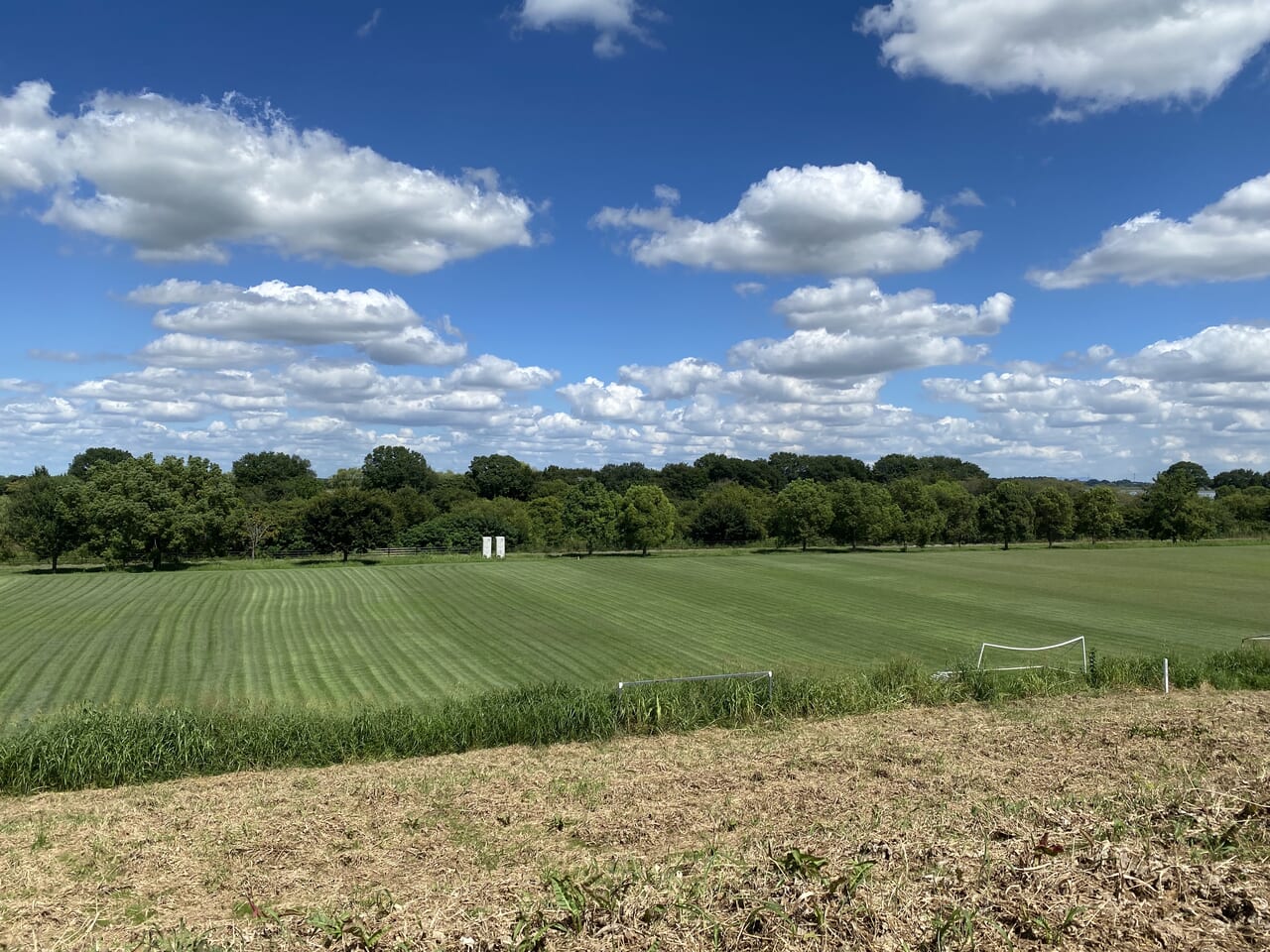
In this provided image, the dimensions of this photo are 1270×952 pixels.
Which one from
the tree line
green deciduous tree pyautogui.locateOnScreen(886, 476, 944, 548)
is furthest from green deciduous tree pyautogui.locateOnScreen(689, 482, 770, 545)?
green deciduous tree pyautogui.locateOnScreen(886, 476, 944, 548)

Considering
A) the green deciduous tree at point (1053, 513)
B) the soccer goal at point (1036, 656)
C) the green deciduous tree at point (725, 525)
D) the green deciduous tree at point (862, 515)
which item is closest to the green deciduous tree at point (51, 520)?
the green deciduous tree at point (725, 525)

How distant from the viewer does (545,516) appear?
10812 centimetres

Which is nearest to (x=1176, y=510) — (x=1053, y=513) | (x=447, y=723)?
(x=1053, y=513)

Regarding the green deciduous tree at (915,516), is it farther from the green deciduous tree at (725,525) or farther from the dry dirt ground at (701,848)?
the dry dirt ground at (701,848)

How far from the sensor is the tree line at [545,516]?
226 feet

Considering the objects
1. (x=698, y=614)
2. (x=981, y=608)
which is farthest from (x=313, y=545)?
(x=981, y=608)

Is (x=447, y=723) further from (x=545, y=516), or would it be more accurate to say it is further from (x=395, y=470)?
(x=395, y=470)

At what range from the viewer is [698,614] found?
45.2 metres

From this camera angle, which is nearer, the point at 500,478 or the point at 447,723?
the point at 447,723

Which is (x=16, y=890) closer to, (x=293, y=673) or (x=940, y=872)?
(x=940, y=872)

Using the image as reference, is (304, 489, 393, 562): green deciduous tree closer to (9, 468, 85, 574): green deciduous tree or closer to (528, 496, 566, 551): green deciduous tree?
(528, 496, 566, 551): green deciduous tree

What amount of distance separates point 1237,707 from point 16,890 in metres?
17.4

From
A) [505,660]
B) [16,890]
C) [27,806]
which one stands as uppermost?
[16,890]

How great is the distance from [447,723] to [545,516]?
9347 cm
